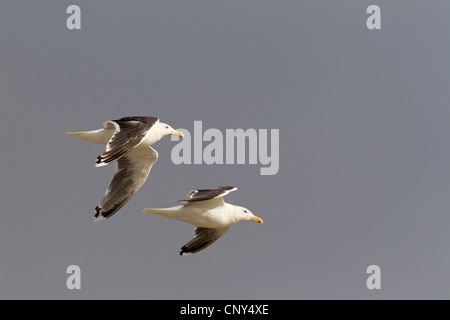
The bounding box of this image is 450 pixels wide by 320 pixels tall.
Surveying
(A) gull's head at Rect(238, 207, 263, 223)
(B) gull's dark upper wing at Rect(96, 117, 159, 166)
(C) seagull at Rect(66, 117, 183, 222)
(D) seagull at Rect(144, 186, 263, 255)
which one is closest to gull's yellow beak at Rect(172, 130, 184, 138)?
(C) seagull at Rect(66, 117, 183, 222)

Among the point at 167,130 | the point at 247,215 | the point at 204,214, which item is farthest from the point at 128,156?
the point at 247,215

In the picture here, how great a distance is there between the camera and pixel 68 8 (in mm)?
16375

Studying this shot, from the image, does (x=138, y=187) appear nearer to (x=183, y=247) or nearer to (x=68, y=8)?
(x=183, y=247)

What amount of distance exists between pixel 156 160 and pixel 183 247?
1.59 m

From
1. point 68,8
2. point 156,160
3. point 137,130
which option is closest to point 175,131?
point 156,160

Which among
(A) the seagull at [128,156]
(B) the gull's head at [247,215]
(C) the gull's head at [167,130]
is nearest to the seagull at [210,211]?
(B) the gull's head at [247,215]

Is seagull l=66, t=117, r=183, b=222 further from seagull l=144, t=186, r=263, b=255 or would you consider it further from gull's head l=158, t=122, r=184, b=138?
seagull l=144, t=186, r=263, b=255

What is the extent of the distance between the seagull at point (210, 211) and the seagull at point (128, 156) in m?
1.18

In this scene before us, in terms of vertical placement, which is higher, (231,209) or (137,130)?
(137,130)

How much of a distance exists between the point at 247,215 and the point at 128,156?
2.31 metres

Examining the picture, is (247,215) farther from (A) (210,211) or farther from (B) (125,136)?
(B) (125,136)

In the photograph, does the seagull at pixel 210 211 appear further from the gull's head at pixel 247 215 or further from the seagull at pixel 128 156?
the seagull at pixel 128 156

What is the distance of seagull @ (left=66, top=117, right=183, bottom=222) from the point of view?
13.8 m

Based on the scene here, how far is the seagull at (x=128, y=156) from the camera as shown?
13.8 meters
